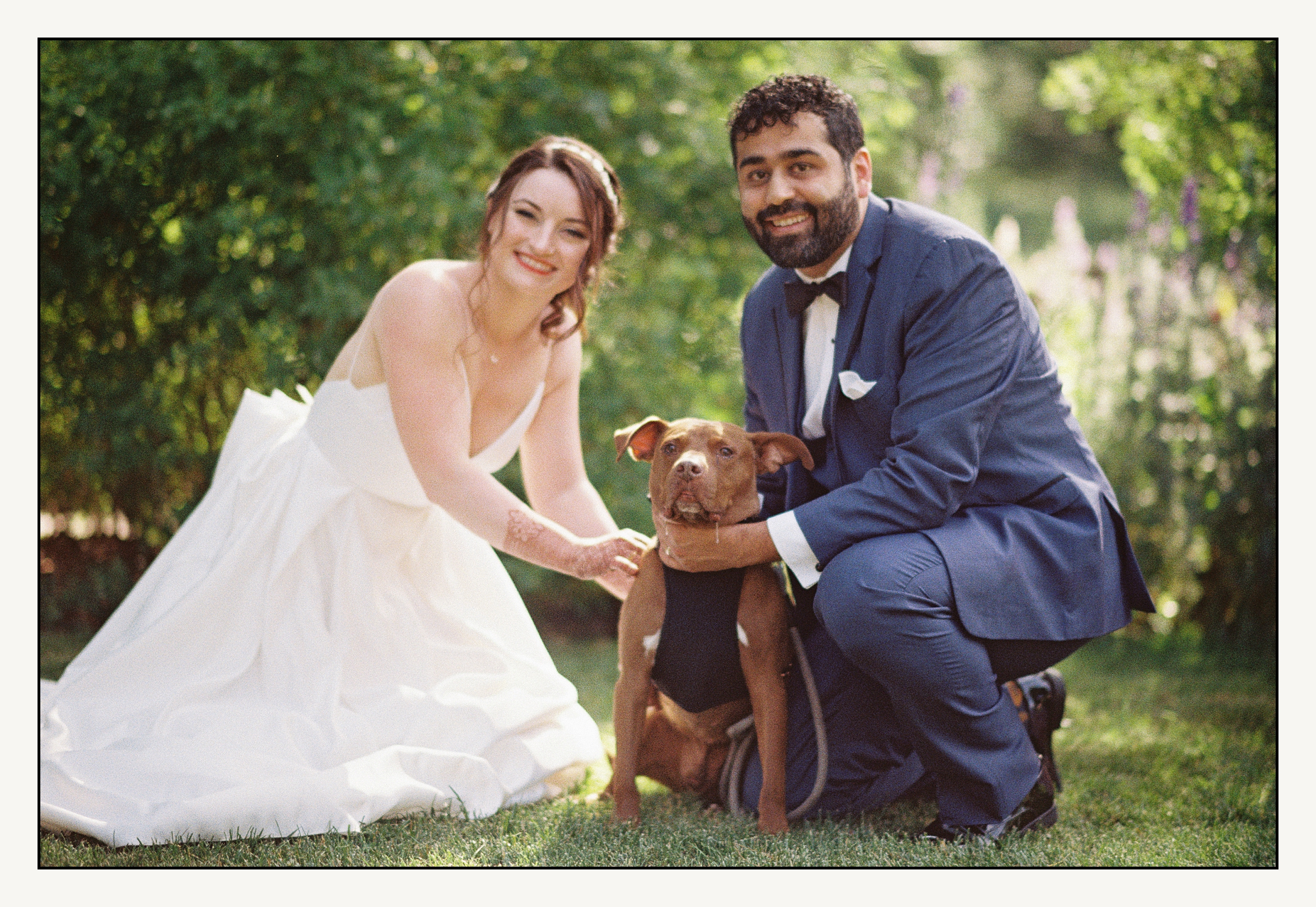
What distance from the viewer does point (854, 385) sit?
3.02 meters

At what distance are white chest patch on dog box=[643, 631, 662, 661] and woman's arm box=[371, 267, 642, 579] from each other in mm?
258

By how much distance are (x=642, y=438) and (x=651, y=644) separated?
569 millimetres

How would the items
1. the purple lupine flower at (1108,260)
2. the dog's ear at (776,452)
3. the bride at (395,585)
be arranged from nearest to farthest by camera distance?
the dog's ear at (776,452), the bride at (395,585), the purple lupine flower at (1108,260)

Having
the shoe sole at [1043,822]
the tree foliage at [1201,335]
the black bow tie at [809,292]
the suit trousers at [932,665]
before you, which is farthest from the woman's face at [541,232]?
the tree foliage at [1201,335]

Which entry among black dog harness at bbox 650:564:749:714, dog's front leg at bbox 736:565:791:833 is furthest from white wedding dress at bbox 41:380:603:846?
dog's front leg at bbox 736:565:791:833

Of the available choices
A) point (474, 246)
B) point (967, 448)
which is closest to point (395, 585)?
point (474, 246)

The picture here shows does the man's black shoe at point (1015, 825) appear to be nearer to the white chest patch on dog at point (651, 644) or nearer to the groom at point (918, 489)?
the groom at point (918, 489)

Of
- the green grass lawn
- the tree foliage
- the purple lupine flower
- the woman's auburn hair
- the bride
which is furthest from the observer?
the purple lupine flower

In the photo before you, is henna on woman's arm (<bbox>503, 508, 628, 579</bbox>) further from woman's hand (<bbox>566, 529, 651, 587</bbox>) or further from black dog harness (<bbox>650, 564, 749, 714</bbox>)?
black dog harness (<bbox>650, 564, 749, 714</bbox>)

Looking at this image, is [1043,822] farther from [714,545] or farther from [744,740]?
[714,545]

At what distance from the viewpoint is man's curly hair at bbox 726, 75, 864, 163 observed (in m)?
2.97

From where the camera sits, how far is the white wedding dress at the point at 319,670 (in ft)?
9.66

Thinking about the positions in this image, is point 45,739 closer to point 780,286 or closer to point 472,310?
point 472,310

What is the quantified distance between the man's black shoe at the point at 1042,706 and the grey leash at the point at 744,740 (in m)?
0.60
